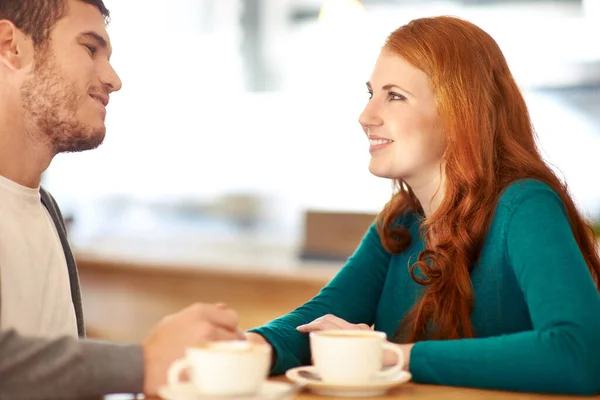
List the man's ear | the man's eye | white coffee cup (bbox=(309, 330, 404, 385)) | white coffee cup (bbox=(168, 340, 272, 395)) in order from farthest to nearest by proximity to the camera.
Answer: the man's eye
the man's ear
white coffee cup (bbox=(309, 330, 404, 385))
white coffee cup (bbox=(168, 340, 272, 395))

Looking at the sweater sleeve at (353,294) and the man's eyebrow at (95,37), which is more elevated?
the man's eyebrow at (95,37)

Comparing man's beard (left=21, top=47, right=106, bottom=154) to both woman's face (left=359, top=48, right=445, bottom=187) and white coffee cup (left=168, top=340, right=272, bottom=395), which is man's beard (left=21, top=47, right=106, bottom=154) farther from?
white coffee cup (left=168, top=340, right=272, bottom=395)

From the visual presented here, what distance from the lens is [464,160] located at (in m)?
1.53

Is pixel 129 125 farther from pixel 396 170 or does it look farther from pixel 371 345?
pixel 371 345

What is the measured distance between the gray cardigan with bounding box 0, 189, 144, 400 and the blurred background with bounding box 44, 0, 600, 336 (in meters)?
2.55

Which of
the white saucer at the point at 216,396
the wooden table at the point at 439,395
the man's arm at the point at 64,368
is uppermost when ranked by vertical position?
the man's arm at the point at 64,368

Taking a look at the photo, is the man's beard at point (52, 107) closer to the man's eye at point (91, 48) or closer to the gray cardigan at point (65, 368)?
the man's eye at point (91, 48)

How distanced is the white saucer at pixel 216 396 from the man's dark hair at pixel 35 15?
757 millimetres

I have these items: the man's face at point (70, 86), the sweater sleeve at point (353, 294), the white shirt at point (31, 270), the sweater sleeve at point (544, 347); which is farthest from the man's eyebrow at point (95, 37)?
the sweater sleeve at point (544, 347)

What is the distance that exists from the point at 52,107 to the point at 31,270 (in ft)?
0.99

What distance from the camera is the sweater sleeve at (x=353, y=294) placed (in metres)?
1.50

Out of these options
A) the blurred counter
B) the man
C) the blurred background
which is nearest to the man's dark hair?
the man

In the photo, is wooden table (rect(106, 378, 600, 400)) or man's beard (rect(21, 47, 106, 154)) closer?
Answer: wooden table (rect(106, 378, 600, 400))

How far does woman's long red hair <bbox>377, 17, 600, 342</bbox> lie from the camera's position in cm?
147
